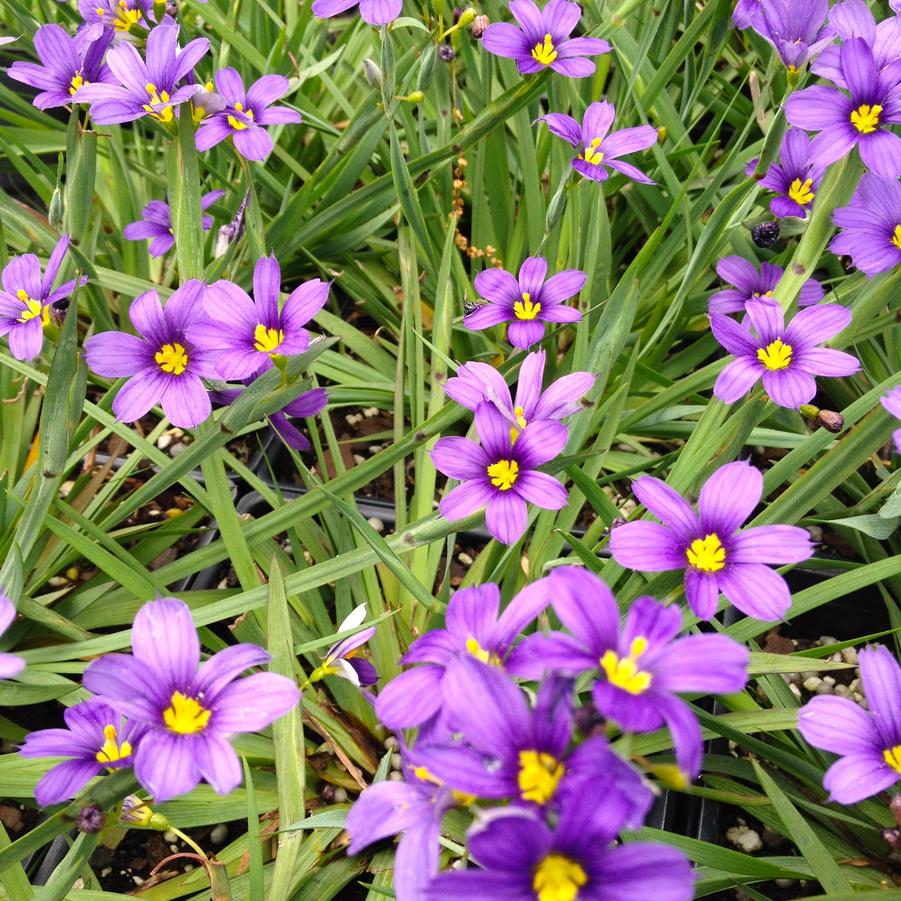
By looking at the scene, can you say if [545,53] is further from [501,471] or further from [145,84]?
[501,471]

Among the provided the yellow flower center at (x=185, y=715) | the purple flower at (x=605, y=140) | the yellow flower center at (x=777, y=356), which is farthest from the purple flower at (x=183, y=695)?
the purple flower at (x=605, y=140)

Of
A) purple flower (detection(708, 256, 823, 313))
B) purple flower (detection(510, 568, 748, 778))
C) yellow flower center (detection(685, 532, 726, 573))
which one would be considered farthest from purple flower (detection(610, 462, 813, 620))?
purple flower (detection(708, 256, 823, 313))

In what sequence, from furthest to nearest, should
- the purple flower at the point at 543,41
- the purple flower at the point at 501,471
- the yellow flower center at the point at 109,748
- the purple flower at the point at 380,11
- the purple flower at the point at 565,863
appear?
the purple flower at the point at 543,41 → the purple flower at the point at 380,11 → the purple flower at the point at 501,471 → the yellow flower center at the point at 109,748 → the purple flower at the point at 565,863

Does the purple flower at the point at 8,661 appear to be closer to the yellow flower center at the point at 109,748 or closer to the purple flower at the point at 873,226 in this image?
the yellow flower center at the point at 109,748

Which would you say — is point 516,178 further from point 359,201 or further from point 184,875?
point 184,875

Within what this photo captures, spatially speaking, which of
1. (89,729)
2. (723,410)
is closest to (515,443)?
(723,410)

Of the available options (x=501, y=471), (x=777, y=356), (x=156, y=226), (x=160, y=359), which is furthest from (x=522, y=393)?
(x=156, y=226)

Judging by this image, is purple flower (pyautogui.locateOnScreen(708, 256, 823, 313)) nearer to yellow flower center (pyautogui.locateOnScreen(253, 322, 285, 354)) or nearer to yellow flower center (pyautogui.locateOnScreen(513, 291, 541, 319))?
yellow flower center (pyautogui.locateOnScreen(513, 291, 541, 319))
